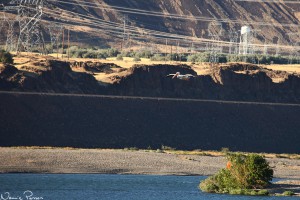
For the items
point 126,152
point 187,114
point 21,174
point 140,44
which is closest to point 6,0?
point 140,44

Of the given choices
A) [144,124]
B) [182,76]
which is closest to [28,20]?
[182,76]

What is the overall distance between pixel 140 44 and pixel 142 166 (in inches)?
3095

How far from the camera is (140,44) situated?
142 m

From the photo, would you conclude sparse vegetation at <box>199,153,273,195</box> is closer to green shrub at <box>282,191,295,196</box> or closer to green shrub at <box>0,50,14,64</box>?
green shrub at <box>282,191,295,196</box>

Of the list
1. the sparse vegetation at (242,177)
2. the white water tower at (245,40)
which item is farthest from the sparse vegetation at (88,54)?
the sparse vegetation at (242,177)

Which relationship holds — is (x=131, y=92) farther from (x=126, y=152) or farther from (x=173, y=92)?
(x=126, y=152)

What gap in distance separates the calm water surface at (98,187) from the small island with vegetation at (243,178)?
1129 mm

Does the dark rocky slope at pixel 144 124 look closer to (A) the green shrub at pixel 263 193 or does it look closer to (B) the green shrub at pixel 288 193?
(A) the green shrub at pixel 263 193

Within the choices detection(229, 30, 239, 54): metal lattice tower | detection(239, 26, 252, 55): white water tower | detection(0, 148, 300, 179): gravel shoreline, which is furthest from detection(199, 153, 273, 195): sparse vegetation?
detection(229, 30, 239, 54): metal lattice tower

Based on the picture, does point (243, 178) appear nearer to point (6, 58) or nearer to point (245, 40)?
point (6, 58)

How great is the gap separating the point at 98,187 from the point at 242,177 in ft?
23.5

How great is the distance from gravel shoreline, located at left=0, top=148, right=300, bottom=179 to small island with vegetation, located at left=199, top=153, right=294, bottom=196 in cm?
885

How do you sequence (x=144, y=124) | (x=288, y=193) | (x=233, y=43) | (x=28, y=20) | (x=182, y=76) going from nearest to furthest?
1. (x=288, y=193)
2. (x=144, y=124)
3. (x=182, y=76)
4. (x=28, y=20)
5. (x=233, y=43)

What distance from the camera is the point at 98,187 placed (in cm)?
5434
